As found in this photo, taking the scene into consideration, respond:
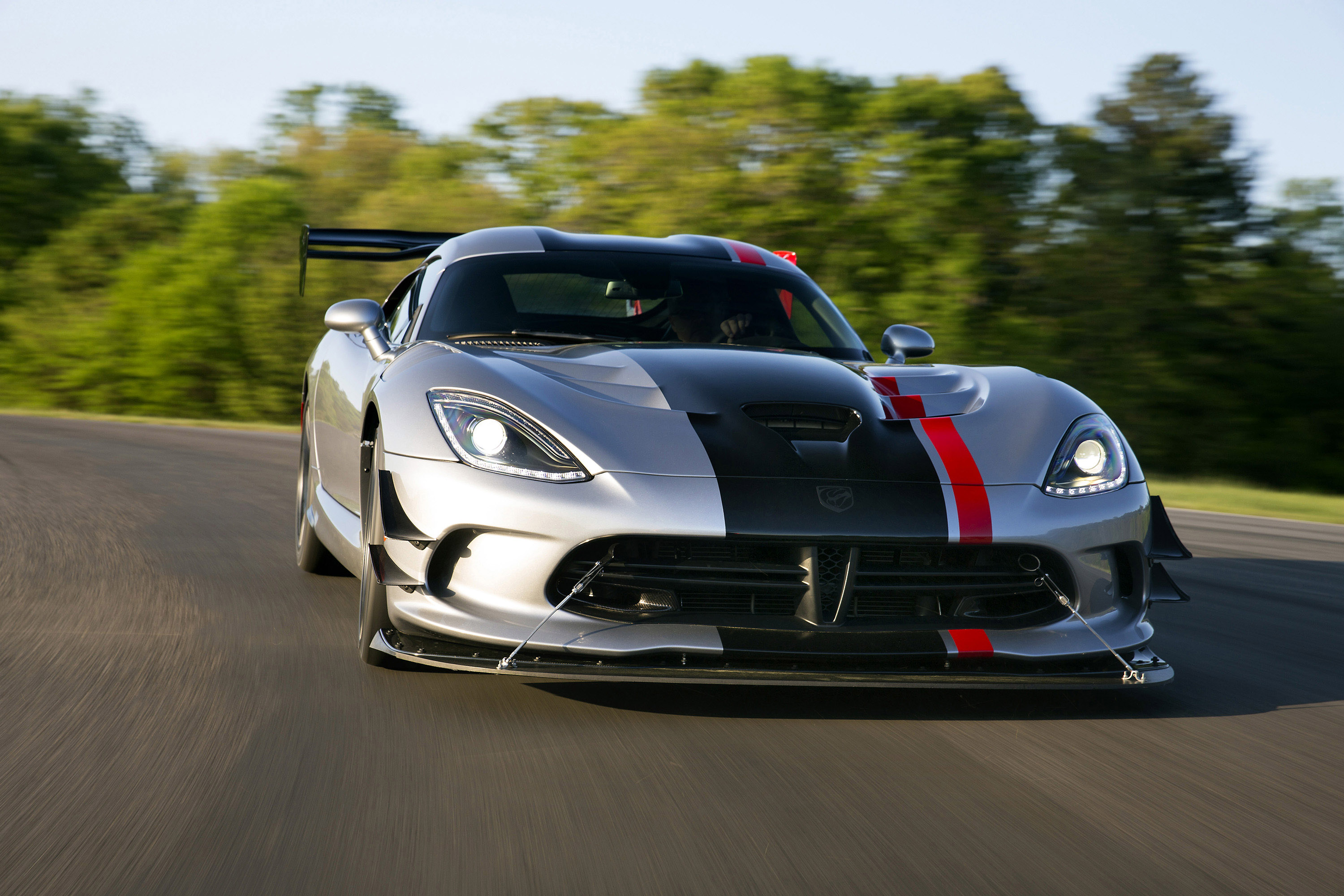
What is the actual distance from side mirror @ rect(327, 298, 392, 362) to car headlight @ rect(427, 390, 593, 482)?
1258 mm

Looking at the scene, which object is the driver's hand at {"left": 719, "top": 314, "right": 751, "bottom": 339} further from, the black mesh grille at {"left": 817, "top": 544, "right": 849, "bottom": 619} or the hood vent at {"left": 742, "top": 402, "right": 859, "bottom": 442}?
the black mesh grille at {"left": 817, "top": 544, "right": 849, "bottom": 619}

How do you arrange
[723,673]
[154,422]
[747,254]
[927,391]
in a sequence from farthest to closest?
[154,422] < [747,254] < [927,391] < [723,673]

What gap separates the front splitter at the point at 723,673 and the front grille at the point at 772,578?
0.48 feet

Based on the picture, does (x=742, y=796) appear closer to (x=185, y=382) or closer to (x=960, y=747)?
(x=960, y=747)

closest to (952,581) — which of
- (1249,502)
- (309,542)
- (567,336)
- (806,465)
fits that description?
(806,465)

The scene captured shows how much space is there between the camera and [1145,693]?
3.81 meters

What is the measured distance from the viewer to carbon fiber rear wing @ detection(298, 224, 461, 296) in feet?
21.0

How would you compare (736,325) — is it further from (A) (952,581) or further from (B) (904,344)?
(A) (952,581)

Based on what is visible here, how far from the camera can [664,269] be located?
4957mm

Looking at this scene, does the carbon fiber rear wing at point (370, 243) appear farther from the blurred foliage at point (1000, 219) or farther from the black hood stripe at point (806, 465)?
the blurred foliage at point (1000, 219)

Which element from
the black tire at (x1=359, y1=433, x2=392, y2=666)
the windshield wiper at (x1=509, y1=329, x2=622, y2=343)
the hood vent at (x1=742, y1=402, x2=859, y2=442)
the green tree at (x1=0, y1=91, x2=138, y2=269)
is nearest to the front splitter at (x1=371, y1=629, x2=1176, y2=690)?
the black tire at (x1=359, y1=433, x2=392, y2=666)

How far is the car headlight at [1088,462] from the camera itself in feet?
11.6

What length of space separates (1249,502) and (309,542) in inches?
401

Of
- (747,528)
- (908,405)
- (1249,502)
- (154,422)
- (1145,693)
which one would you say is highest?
(908,405)
